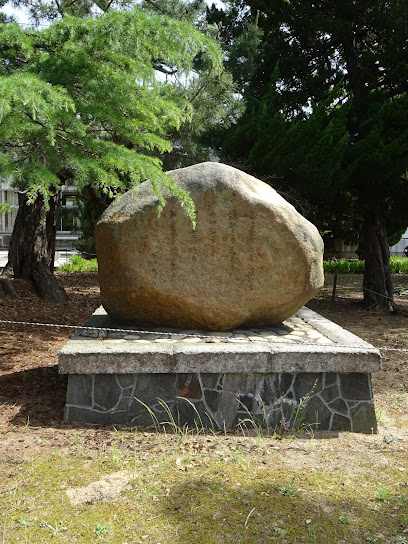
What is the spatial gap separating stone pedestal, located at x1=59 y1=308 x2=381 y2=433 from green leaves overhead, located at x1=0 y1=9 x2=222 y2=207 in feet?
4.57

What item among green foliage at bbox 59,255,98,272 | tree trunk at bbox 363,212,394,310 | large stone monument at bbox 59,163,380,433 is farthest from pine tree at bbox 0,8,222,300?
green foliage at bbox 59,255,98,272

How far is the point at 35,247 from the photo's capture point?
29.1ft

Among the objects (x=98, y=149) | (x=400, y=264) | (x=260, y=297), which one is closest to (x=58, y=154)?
(x=98, y=149)

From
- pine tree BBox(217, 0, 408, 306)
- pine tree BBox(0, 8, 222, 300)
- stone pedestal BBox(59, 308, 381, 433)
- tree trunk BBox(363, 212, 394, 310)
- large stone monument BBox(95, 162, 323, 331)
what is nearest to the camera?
pine tree BBox(0, 8, 222, 300)

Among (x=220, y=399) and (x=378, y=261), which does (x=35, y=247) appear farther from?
(x=378, y=261)

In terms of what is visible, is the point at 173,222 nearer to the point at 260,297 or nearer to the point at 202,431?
the point at 260,297

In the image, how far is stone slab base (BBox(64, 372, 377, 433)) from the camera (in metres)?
4.18

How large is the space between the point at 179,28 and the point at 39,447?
336 centimetres

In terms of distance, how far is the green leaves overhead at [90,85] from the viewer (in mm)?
3920

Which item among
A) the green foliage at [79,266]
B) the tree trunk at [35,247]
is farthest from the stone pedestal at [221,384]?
the green foliage at [79,266]

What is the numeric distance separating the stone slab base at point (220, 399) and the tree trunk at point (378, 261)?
6180mm

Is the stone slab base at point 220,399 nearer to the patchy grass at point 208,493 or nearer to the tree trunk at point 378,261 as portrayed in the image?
the patchy grass at point 208,493

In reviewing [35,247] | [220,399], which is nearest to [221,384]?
[220,399]

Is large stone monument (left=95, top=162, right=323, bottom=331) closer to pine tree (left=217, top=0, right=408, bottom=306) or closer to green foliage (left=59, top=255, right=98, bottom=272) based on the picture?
pine tree (left=217, top=0, right=408, bottom=306)
